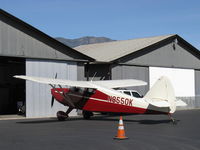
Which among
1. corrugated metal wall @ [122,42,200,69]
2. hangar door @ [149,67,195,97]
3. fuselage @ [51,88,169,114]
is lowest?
fuselage @ [51,88,169,114]

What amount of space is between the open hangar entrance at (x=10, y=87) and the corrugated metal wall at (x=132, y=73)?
863 centimetres

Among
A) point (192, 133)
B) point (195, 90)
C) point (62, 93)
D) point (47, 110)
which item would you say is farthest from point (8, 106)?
point (192, 133)

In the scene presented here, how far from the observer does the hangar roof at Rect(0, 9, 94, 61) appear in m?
22.9

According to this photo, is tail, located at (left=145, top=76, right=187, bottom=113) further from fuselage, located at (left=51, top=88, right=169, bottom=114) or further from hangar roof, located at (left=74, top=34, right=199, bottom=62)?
hangar roof, located at (left=74, top=34, right=199, bottom=62)

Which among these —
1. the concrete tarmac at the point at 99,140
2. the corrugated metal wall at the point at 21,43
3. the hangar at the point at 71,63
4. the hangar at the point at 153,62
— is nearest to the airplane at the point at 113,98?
the concrete tarmac at the point at 99,140

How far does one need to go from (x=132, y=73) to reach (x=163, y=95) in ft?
46.5

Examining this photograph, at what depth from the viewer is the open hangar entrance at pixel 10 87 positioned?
109 ft

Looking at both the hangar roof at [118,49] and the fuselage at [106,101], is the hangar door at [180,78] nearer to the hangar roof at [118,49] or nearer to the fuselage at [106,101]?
the hangar roof at [118,49]

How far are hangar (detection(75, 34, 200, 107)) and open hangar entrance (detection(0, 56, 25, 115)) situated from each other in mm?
6969

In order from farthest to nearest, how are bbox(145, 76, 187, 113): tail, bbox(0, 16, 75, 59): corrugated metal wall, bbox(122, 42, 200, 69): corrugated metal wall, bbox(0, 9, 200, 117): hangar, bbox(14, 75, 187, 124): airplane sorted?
bbox(122, 42, 200, 69): corrugated metal wall
bbox(0, 9, 200, 117): hangar
bbox(0, 16, 75, 59): corrugated metal wall
bbox(14, 75, 187, 124): airplane
bbox(145, 76, 187, 113): tail

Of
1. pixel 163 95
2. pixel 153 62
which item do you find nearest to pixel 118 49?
pixel 153 62

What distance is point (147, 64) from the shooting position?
3300cm

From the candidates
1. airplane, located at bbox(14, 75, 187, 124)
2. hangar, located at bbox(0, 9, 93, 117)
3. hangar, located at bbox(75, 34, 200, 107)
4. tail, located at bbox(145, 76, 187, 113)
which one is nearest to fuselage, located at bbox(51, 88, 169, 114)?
airplane, located at bbox(14, 75, 187, 124)

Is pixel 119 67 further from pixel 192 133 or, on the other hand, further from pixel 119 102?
pixel 192 133
